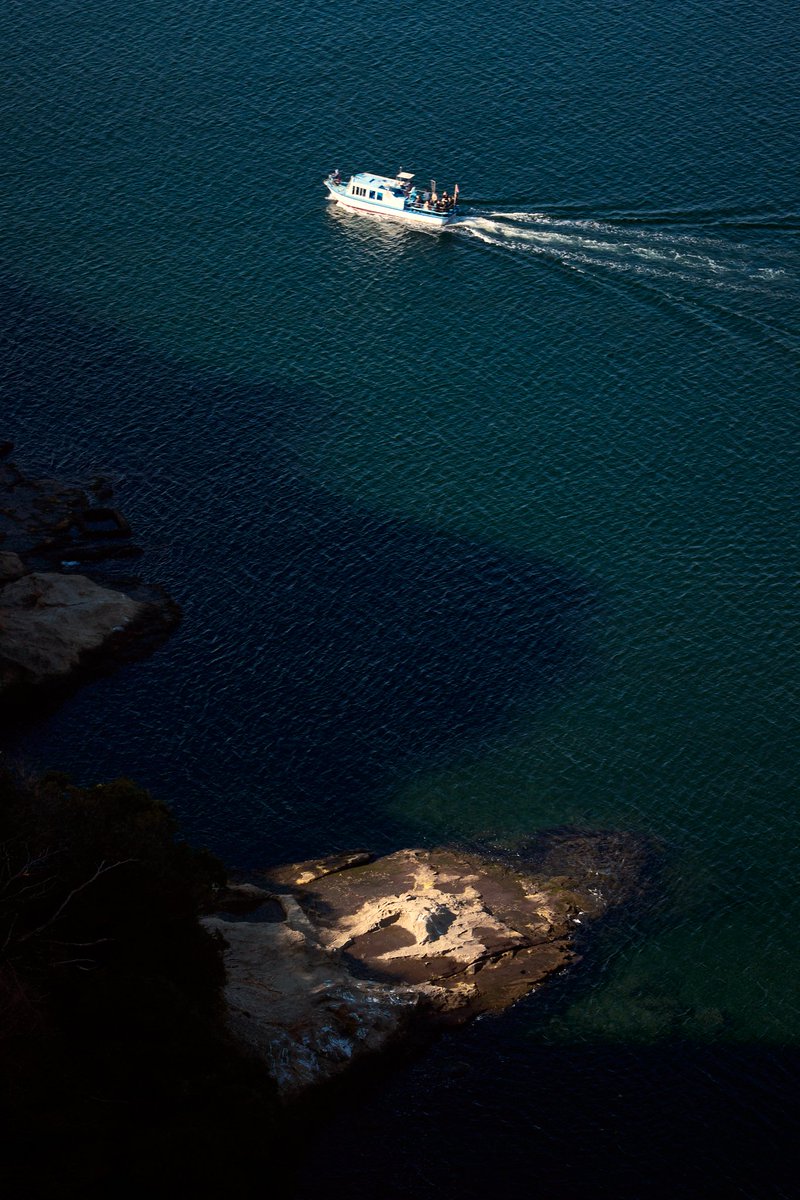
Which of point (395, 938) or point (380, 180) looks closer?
point (395, 938)

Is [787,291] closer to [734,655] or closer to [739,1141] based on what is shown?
[734,655]

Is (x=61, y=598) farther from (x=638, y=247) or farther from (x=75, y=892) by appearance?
(x=638, y=247)

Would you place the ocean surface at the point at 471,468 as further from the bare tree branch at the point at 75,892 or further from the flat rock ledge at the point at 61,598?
the bare tree branch at the point at 75,892

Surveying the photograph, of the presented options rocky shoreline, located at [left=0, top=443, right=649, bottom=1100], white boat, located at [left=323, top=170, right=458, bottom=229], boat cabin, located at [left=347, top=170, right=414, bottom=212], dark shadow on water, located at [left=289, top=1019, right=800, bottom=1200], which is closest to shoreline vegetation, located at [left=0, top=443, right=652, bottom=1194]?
rocky shoreline, located at [left=0, top=443, right=649, bottom=1100]

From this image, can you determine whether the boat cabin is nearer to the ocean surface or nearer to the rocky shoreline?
the ocean surface

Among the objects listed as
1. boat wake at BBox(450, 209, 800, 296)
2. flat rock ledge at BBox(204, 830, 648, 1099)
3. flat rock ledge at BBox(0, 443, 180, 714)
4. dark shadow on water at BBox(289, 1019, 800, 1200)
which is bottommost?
dark shadow on water at BBox(289, 1019, 800, 1200)

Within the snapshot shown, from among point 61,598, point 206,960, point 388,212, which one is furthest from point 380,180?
point 206,960
